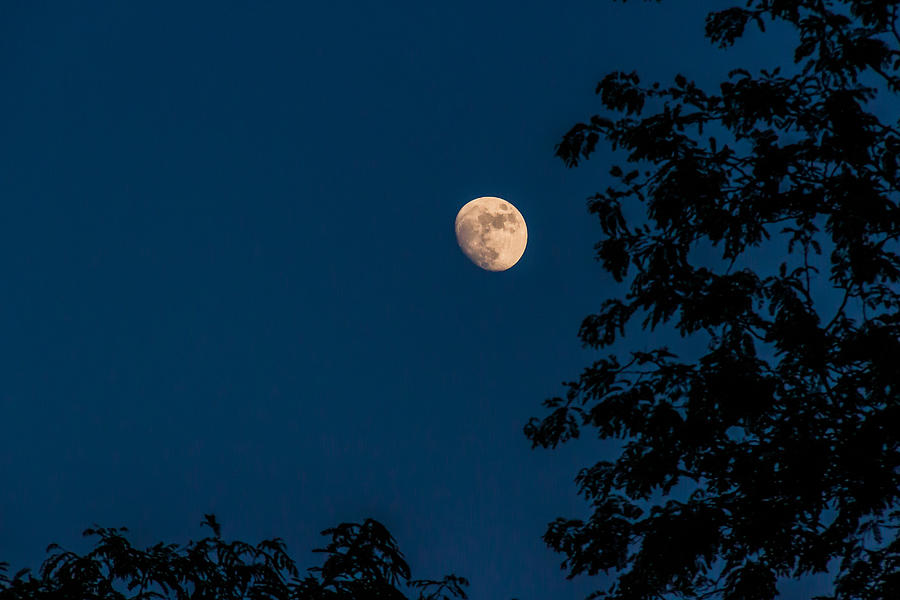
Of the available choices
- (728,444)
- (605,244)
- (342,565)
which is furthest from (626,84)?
(342,565)

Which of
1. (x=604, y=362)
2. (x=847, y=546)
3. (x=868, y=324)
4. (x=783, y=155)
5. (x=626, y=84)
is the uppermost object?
(x=626, y=84)

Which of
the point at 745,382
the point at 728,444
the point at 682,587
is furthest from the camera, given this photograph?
the point at 682,587

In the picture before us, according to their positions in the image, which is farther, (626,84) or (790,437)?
(626,84)

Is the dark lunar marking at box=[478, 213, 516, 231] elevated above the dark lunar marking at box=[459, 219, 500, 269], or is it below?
above

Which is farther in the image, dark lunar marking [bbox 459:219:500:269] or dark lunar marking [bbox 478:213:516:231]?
dark lunar marking [bbox 478:213:516:231]

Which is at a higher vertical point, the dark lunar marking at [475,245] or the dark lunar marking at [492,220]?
the dark lunar marking at [492,220]

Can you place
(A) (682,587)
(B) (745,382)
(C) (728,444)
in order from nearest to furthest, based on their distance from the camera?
(B) (745,382) < (C) (728,444) < (A) (682,587)

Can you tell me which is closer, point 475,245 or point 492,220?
point 492,220

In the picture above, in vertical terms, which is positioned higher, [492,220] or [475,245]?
[492,220]

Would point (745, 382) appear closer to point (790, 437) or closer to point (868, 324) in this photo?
point (790, 437)

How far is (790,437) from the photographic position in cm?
959

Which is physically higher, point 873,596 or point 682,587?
point 682,587

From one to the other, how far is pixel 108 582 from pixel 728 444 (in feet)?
23.2

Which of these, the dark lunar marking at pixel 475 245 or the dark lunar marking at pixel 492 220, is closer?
the dark lunar marking at pixel 475 245
